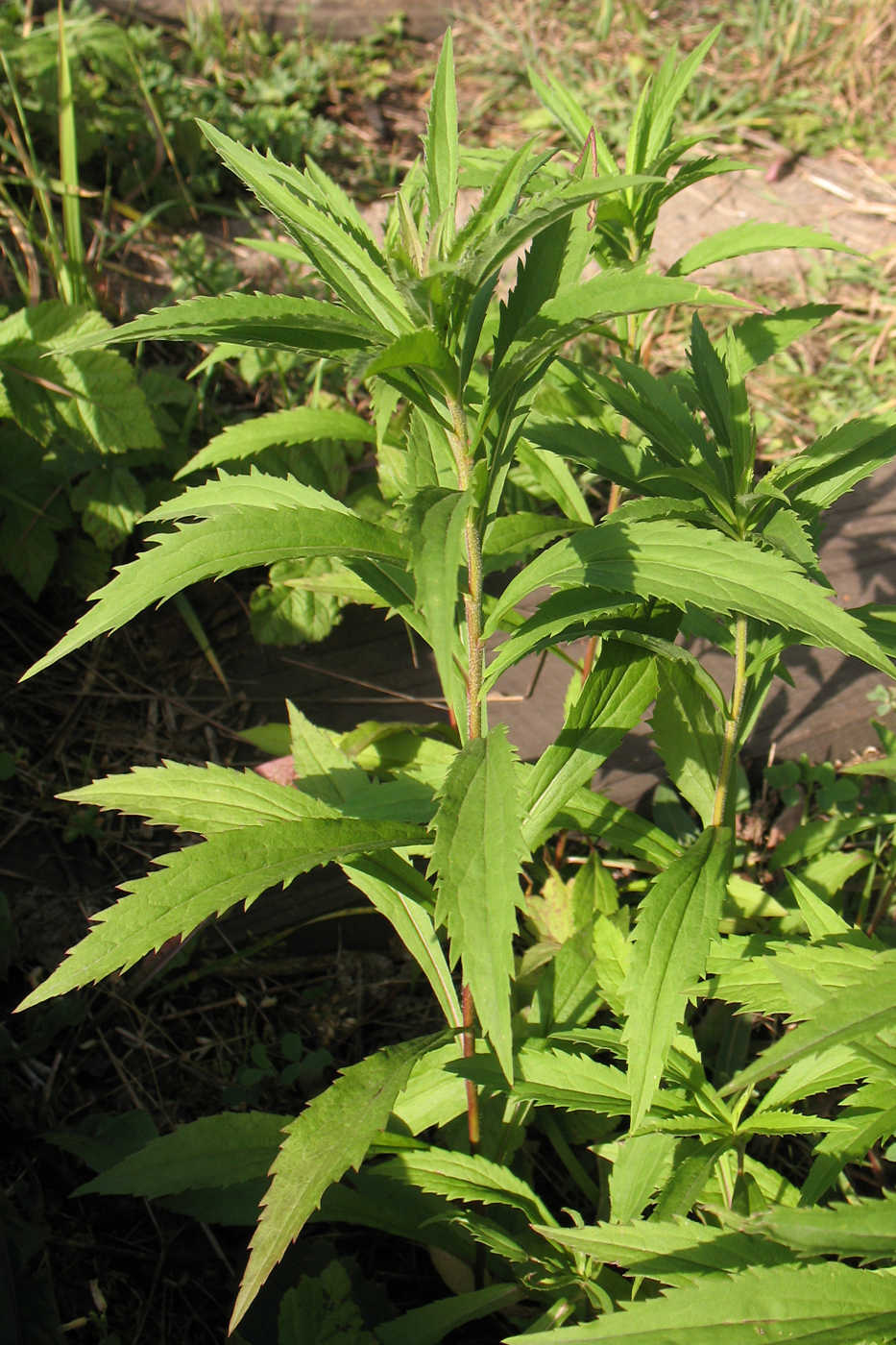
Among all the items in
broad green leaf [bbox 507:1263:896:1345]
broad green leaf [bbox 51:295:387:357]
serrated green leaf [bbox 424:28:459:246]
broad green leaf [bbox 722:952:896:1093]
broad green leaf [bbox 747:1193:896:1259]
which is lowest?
broad green leaf [bbox 507:1263:896:1345]

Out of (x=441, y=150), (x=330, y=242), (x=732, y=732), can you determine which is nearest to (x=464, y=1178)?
(x=732, y=732)

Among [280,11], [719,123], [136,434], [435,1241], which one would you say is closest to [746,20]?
[719,123]

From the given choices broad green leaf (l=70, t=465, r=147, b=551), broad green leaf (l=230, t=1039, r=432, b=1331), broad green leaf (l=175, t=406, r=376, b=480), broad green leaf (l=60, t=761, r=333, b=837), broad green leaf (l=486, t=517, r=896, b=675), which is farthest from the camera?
broad green leaf (l=70, t=465, r=147, b=551)

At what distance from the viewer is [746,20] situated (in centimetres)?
511

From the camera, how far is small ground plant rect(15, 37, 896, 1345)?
1.23m

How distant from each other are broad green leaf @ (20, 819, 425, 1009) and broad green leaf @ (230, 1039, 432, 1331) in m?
0.38

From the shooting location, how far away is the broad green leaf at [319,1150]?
54.7 inches

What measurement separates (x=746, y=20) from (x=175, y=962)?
16.3 feet

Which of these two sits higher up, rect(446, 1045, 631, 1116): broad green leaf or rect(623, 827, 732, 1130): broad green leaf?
rect(623, 827, 732, 1130): broad green leaf

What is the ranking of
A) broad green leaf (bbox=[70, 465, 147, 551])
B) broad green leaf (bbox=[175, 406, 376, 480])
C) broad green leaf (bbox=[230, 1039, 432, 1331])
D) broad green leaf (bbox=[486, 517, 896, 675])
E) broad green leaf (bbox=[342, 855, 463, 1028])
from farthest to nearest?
broad green leaf (bbox=[70, 465, 147, 551])
broad green leaf (bbox=[175, 406, 376, 480])
broad green leaf (bbox=[342, 855, 463, 1028])
broad green leaf (bbox=[230, 1039, 432, 1331])
broad green leaf (bbox=[486, 517, 896, 675])

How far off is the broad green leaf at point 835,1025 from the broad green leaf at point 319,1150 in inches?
20.6

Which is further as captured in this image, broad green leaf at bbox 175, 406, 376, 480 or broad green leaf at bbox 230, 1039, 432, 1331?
broad green leaf at bbox 175, 406, 376, 480

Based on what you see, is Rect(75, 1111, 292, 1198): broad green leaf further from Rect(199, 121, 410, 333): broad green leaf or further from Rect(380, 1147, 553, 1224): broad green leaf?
Rect(199, 121, 410, 333): broad green leaf


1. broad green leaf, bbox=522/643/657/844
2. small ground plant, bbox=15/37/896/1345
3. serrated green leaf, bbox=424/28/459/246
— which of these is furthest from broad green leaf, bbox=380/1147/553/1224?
serrated green leaf, bbox=424/28/459/246
